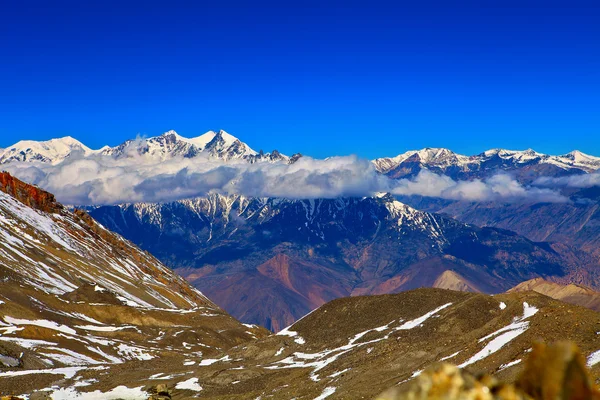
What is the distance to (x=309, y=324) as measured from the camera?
5758 inches

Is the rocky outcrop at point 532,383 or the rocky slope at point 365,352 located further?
the rocky slope at point 365,352

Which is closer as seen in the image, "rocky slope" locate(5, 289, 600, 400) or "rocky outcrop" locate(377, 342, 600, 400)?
"rocky outcrop" locate(377, 342, 600, 400)

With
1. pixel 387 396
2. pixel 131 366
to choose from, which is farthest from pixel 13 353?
pixel 387 396

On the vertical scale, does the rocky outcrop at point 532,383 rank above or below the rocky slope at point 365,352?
above

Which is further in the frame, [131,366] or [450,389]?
[131,366]

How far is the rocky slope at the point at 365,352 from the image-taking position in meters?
78.5

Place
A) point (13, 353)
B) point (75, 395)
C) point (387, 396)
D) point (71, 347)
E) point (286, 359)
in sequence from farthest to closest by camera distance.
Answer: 1. point (71, 347)
2. point (13, 353)
3. point (286, 359)
4. point (75, 395)
5. point (387, 396)

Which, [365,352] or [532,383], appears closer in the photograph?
[532,383]

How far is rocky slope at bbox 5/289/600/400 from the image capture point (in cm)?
7850

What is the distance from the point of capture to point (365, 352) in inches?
4107

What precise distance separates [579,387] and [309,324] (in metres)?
141

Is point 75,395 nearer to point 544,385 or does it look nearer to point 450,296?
Result: point 450,296

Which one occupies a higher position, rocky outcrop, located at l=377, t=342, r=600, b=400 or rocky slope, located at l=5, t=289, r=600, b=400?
rocky outcrop, located at l=377, t=342, r=600, b=400

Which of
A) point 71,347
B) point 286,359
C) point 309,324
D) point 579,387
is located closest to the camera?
point 579,387
